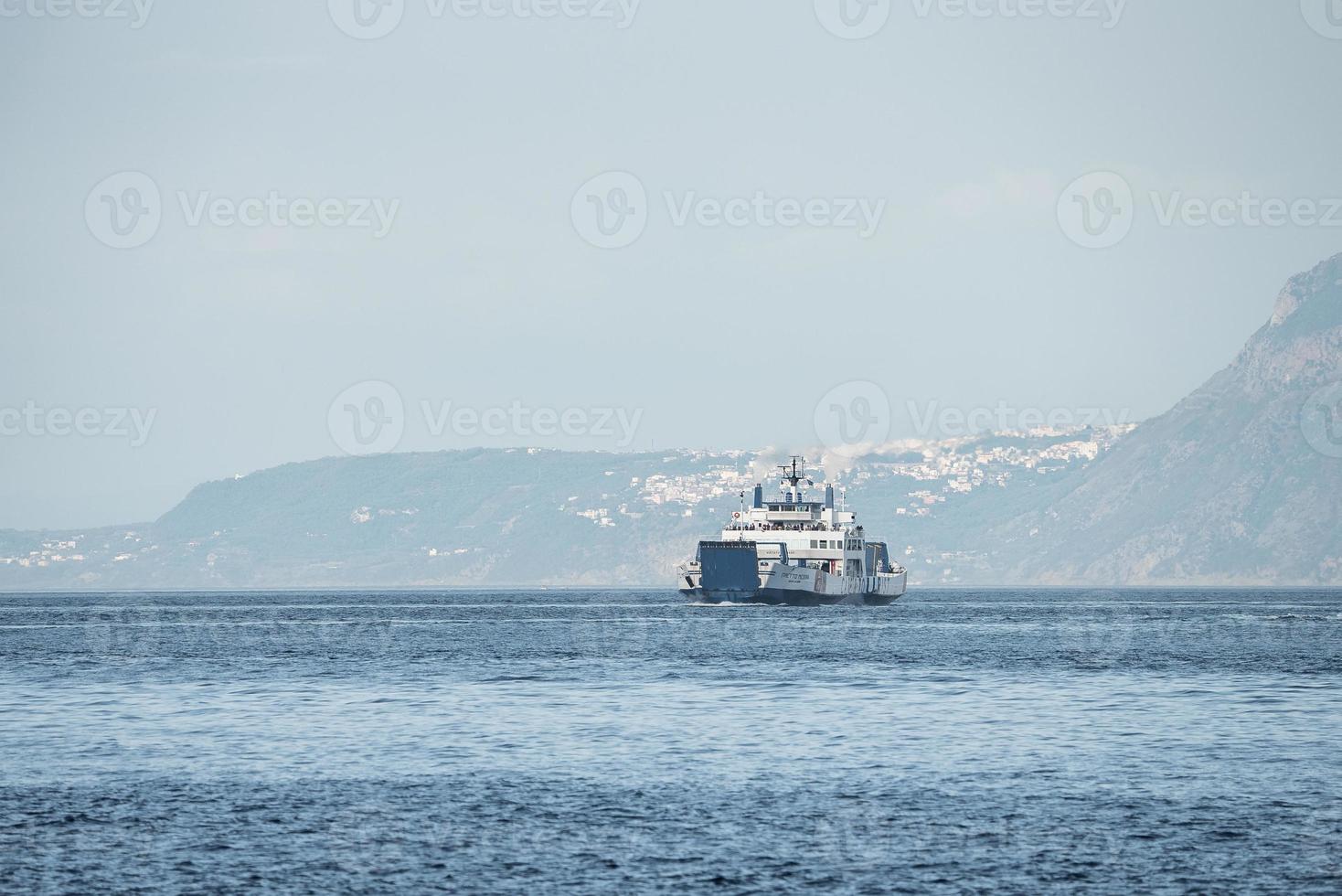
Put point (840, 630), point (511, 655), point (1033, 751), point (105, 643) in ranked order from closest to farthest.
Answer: point (1033, 751) < point (511, 655) < point (105, 643) < point (840, 630)

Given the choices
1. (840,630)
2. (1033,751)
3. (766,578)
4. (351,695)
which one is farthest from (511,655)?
(766,578)

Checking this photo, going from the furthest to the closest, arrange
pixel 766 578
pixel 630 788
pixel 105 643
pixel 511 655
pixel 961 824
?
pixel 766 578 → pixel 105 643 → pixel 511 655 → pixel 630 788 → pixel 961 824

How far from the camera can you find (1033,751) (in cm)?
5388

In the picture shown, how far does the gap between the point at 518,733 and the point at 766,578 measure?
139 meters

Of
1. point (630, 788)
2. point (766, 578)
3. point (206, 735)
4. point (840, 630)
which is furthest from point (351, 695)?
point (766, 578)

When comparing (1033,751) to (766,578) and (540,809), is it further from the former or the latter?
(766,578)

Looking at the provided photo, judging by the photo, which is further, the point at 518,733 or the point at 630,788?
the point at 518,733

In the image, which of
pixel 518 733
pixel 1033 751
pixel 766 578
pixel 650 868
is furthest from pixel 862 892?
pixel 766 578

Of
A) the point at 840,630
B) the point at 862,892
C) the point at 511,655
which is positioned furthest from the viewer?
the point at 840,630

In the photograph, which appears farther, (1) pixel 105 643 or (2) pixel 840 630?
(2) pixel 840 630

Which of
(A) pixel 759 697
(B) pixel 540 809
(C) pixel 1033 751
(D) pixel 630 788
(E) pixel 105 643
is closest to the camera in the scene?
(B) pixel 540 809

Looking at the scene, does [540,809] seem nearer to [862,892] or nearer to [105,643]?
[862,892]

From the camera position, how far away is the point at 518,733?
195 feet

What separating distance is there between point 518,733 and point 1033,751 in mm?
17698
